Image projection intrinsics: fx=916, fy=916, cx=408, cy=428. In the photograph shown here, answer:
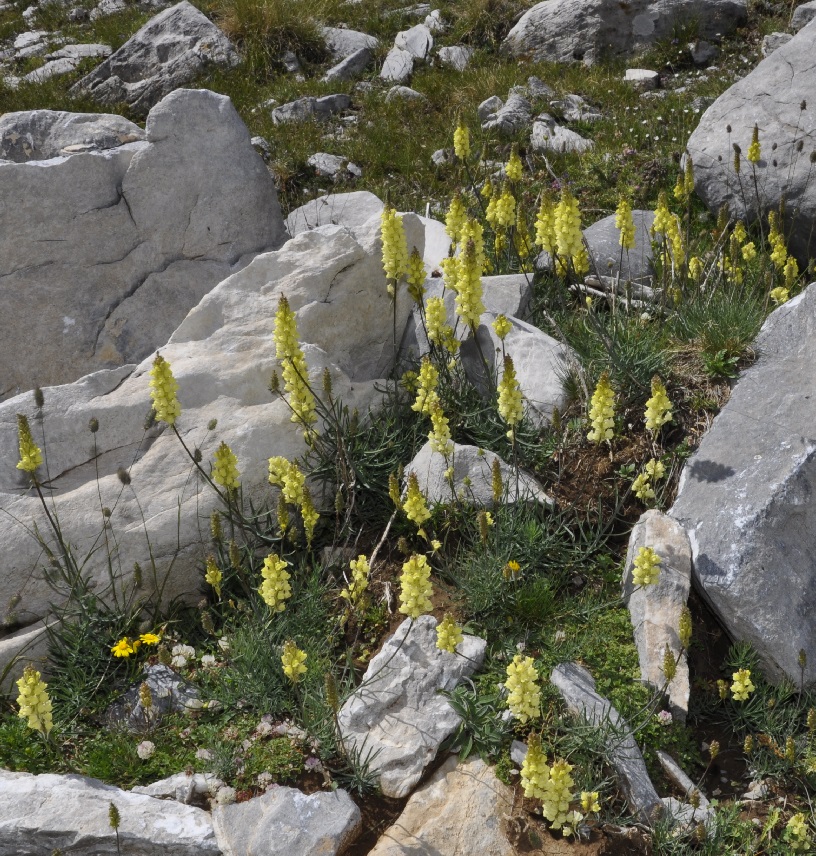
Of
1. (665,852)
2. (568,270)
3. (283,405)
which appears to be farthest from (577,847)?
(568,270)

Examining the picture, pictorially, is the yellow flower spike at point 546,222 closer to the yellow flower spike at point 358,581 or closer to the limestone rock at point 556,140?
the yellow flower spike at point 358,581

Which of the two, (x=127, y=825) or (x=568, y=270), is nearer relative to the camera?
(x=127, y=825)

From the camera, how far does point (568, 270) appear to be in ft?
20.4

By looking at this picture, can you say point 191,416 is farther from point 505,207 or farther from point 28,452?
point 505,207

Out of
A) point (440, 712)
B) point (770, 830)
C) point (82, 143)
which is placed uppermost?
point (82, 143)

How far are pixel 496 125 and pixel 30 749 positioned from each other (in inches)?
317

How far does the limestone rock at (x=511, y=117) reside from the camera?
33.0 feet

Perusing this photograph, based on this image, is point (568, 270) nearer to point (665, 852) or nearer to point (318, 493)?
point (318, 493)

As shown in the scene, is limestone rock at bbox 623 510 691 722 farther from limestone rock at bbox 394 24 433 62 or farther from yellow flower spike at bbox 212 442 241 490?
limestone rock at bbox 394 24 433 62

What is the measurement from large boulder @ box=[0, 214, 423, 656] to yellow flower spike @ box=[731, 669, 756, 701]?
2.69 meters

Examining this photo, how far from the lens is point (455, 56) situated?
12555mm

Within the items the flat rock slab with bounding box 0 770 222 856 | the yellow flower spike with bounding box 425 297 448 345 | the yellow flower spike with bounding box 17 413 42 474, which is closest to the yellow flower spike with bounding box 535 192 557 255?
the yellow flower spike with bounding box 425 297 448 345

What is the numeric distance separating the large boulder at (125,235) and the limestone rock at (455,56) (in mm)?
A: 5871

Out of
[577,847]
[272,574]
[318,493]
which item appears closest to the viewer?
[577,847]
